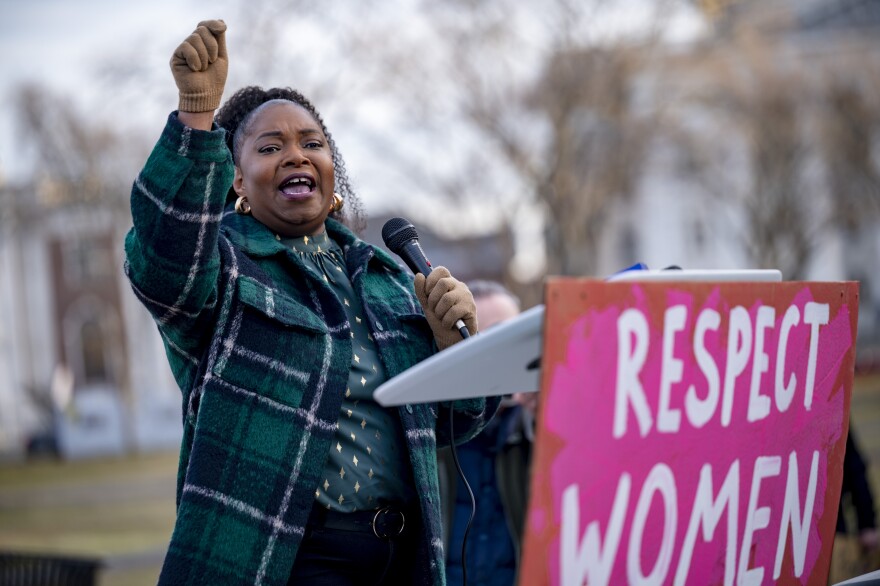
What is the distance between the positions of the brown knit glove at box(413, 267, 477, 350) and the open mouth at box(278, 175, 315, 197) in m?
0.34

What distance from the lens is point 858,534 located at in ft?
16.9

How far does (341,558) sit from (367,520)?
0.32ft

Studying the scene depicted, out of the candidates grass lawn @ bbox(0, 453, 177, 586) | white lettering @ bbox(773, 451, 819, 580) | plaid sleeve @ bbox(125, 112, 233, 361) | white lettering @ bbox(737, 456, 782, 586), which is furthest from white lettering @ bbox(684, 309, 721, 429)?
grass lawn @ bbox(0, 453, 177, 586)

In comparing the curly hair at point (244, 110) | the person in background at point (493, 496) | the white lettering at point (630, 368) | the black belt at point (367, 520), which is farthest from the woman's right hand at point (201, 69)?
the person in background at point (493, 496)

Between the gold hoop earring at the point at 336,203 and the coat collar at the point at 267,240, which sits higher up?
the gold hoop earring at the point at 336,203

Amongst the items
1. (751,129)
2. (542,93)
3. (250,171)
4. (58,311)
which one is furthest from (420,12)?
(58,311)

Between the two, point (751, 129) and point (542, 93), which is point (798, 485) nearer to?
point (542, 93)

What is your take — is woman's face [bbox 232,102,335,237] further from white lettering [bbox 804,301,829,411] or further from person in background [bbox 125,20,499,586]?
white lettering [bbox 804,301,829,411]

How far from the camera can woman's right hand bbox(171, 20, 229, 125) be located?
7.20ft

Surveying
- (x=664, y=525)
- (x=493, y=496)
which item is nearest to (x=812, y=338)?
(x=664, y=525)

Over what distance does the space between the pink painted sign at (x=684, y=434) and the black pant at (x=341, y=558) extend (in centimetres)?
75

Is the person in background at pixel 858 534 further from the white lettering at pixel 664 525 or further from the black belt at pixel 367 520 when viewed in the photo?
the white lettering at pixel 664 525

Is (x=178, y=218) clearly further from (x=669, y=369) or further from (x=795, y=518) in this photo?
(x=795, y=518)

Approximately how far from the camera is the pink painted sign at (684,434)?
67.1 inches
